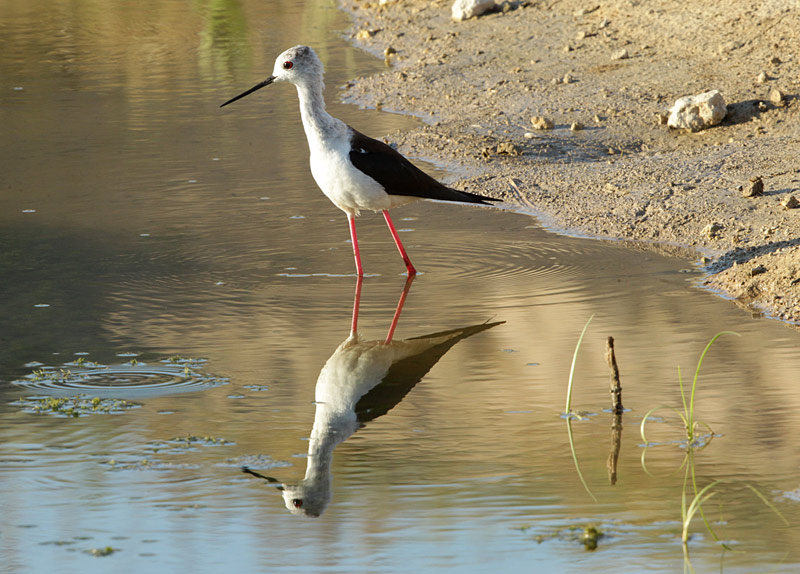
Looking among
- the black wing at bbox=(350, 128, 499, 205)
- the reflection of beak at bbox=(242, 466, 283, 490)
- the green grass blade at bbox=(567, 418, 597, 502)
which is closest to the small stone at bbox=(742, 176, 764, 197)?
the black wing at bbox=(350, 128, 499, 205)

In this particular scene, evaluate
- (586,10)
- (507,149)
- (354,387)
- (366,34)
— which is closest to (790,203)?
(507,149)

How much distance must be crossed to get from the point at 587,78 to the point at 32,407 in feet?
23.8

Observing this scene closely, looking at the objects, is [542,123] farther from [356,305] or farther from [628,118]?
[356,305]

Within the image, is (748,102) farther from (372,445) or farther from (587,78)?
(372,445)

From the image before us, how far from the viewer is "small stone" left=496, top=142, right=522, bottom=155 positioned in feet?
31.3

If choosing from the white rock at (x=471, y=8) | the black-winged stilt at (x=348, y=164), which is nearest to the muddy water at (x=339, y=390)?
the black-winged stilt at (x=348, y=164)

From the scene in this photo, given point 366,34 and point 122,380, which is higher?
point 366,34

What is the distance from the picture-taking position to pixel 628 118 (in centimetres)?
995

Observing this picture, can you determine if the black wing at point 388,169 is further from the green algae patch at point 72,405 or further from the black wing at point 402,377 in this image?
the green algae patch at point 72,405

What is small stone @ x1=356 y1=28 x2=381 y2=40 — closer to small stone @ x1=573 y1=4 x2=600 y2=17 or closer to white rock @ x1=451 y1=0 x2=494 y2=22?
white rock @ x1=451 y1=0 x2=494 y2=22

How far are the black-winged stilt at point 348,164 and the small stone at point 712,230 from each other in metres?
1.47

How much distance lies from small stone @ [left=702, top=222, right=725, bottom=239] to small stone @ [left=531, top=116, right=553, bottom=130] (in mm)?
2723

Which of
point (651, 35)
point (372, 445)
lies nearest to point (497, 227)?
point (372, 445)

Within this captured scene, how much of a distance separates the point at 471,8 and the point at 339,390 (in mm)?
9804
